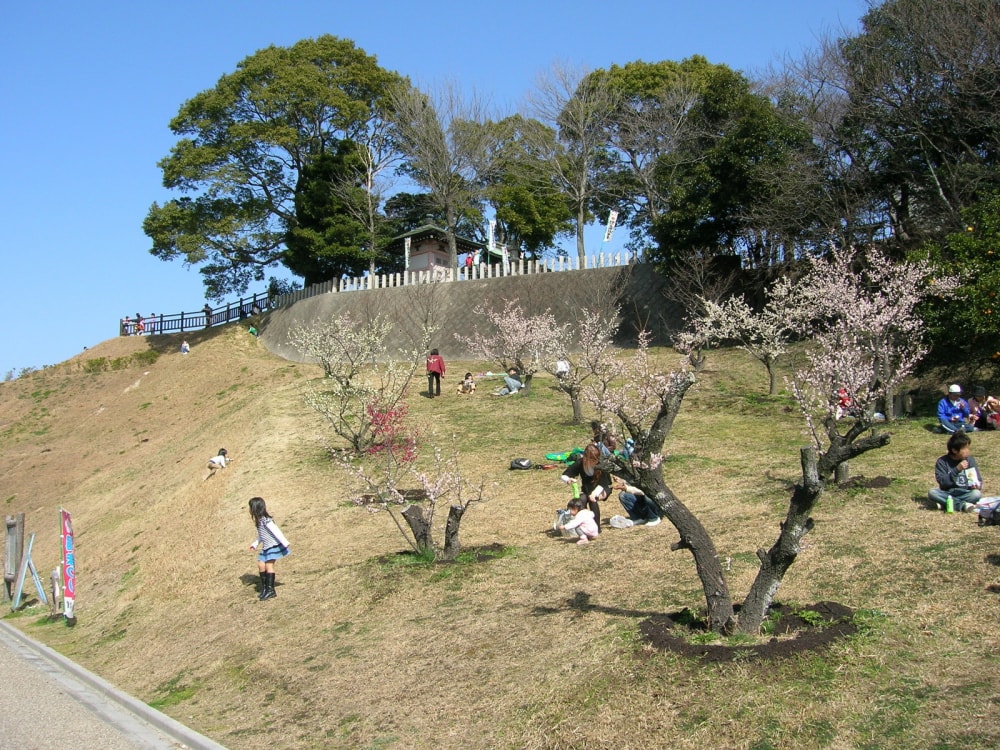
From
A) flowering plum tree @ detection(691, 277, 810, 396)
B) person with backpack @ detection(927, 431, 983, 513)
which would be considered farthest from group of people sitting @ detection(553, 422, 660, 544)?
flowering plum tree @ detection(691, 277, 810, 396)

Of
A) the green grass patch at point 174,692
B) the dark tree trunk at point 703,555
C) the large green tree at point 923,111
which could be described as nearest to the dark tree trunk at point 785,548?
the dark tree trunk at point 703,555

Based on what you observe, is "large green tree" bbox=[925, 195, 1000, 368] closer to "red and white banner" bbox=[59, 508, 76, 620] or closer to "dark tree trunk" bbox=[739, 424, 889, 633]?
"dark tree trunk" bbox=[739, 424, 889, 633]

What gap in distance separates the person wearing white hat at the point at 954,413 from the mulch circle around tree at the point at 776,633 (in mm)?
8734

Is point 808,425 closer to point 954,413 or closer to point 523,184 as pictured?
point 954,413

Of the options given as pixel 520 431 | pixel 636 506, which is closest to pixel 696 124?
pixel 520 431

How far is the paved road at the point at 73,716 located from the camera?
7.00m

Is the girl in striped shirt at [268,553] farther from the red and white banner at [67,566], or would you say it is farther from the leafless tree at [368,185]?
the leafless tree at [368,185]

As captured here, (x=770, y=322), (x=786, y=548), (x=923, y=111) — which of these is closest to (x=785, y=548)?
(x=786, y=548)

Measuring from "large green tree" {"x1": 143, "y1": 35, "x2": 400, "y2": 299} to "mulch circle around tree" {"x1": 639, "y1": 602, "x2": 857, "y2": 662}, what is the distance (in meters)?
31.8

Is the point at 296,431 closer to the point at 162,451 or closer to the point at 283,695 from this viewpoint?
the point at 162,451

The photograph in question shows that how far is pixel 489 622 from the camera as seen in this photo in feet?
27.0

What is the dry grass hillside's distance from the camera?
5707 millimetres

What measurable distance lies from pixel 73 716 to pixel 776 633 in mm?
6222

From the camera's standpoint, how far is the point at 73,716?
788 centimetres
